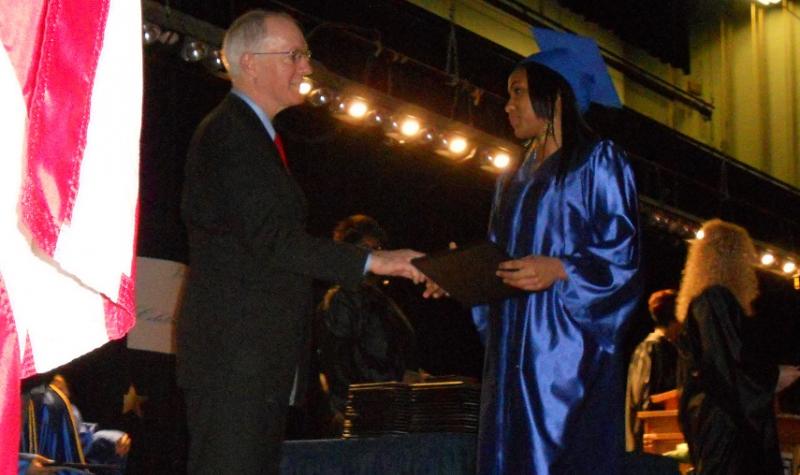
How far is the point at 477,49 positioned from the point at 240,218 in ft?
16.4

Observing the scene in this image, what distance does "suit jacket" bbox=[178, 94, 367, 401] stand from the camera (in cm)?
235

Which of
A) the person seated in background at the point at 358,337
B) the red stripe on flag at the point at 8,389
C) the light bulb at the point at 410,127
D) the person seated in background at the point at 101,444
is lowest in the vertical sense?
the red stripe on flag at the point at 8,389

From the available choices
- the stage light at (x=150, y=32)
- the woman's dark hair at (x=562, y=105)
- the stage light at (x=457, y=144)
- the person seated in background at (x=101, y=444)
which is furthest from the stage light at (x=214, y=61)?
the woman's dark hair at (x=562, y=105)

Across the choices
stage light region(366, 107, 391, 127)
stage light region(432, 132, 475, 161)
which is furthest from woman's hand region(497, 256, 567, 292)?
stage light region(432, 132, 475, 161)

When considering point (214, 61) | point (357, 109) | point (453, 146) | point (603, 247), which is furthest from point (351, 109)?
point (603, 247)

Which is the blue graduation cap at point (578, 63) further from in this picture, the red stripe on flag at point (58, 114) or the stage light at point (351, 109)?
the stage light at point (351, 109)

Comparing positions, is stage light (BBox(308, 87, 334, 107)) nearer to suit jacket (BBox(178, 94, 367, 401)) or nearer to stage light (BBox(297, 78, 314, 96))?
stage light (BBox(297, 78, 314, 96))

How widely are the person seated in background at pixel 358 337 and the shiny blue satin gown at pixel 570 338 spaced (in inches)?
78.8

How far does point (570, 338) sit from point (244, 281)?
731 mm

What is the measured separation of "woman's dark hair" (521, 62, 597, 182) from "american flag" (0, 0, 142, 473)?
1.72 metres

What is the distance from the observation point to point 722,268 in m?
4.33

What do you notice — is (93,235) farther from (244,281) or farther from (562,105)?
(562,105)

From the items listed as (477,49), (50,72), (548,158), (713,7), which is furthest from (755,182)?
(50,72)

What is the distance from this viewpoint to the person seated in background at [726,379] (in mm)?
4125
